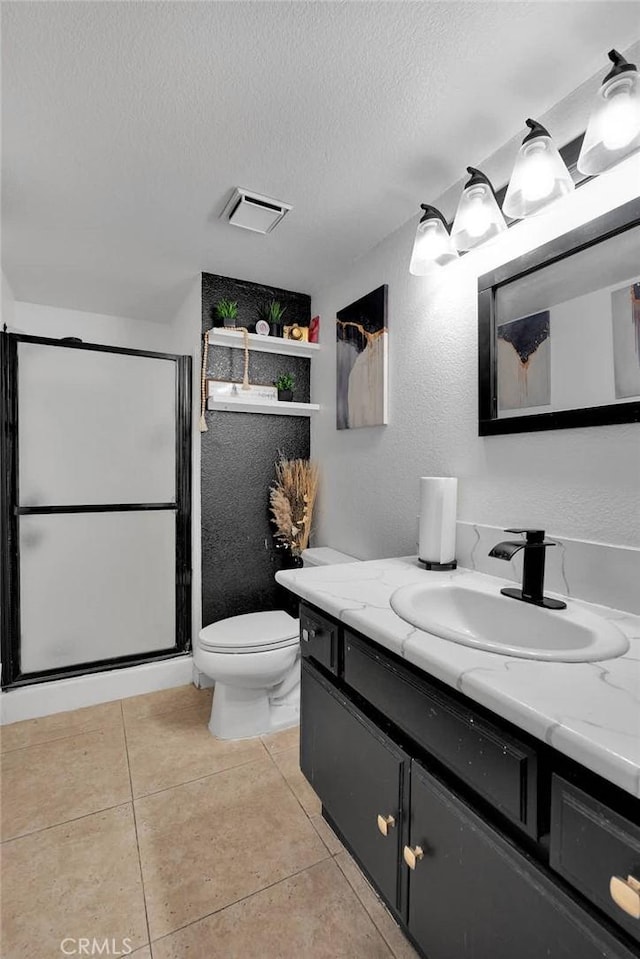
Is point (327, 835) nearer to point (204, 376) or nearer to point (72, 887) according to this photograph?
point (72, 887)

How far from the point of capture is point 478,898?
0.82 metres

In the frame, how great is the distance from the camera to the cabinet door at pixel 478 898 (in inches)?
26.2

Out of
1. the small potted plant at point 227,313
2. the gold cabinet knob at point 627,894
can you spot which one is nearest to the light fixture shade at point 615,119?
the gold cabinet knob at point 627,894

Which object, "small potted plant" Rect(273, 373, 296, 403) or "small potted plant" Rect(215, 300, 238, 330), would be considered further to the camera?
"small potted plant" Rect(273, 373, 296, 403)

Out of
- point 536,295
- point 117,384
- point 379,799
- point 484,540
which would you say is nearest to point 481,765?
point 379,799

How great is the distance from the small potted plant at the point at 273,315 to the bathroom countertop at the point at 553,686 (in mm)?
1800

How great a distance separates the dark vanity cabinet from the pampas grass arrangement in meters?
1.23

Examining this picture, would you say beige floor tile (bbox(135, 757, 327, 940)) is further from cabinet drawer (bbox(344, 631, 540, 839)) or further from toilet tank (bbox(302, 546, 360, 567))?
toilet tank (bbox(302, 546, 360, 567))

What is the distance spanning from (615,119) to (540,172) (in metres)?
0.18

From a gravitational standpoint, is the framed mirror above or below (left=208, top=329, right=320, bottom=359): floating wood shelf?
below

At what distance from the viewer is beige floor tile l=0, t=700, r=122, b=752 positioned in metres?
2.01

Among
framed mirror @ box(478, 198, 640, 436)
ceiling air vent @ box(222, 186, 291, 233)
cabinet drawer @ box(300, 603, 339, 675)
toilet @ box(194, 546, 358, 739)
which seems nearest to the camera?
framed mirror @ box(478, 198, 640, 436)

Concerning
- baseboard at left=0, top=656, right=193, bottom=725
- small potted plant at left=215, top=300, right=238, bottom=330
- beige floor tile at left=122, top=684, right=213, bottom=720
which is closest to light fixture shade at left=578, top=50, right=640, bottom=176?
small potted plant at left=215, top=300, right=238, bottom=330

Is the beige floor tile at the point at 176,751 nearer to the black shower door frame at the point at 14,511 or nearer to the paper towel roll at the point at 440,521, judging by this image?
the black shower door frame at the point at 14,511
